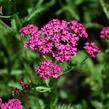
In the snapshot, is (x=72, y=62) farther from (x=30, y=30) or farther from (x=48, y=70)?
(x=48, y=70)

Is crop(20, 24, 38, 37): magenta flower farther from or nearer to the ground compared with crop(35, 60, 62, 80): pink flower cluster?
farther from the ground

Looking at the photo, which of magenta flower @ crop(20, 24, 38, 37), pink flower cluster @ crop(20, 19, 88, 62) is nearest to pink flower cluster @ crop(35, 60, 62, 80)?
pink flower cluster @ crop(20, 19, 88, 62)

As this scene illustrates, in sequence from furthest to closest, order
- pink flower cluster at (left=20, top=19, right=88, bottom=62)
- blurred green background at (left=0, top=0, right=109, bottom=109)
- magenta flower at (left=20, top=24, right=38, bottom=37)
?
blurred green background at (left=0, top=0, right=109, bottom=109), magenta flower at (left=20, top=24, right=38, bottom=37), pink flower cluster at (left=20, top=19, right=88, bottom=62)

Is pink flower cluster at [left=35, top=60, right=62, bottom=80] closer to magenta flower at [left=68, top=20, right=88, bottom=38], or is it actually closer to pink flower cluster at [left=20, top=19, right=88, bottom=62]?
pink flower cluster at [left=20, top=19, right=88, bottom=62]

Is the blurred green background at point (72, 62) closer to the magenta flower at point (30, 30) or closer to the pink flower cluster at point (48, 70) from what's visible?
the magenta flower at point (30, 30)

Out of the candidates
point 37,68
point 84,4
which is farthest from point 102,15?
point 37,68

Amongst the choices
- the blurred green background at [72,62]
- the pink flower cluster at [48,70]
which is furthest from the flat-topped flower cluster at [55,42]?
the blurred green background at [72,62]

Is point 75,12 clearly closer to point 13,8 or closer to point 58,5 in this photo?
point 58,5

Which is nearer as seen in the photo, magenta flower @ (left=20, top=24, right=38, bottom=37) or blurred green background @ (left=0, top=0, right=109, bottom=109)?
magenta flower @ (left=20, top=24, right=38, bottom=37)
